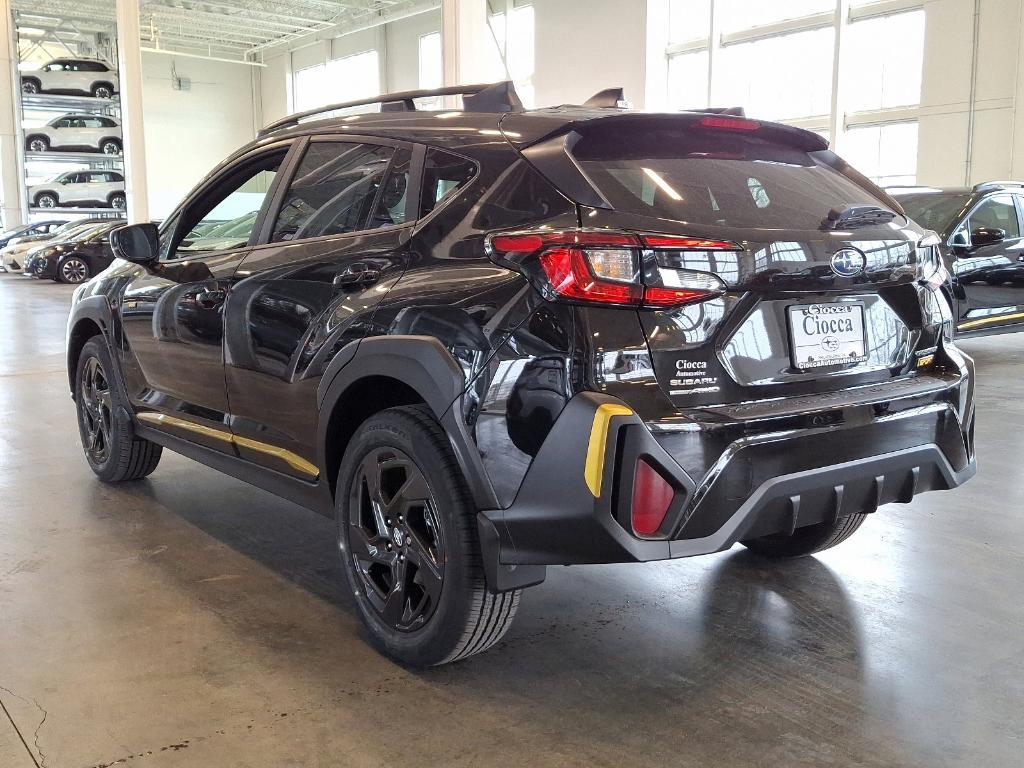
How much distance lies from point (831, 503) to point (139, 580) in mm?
2279

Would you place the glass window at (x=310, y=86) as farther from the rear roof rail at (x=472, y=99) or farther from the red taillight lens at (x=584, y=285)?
the red taillight lens at (x=584, y=285)

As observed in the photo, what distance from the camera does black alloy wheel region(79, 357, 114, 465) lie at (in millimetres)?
4465

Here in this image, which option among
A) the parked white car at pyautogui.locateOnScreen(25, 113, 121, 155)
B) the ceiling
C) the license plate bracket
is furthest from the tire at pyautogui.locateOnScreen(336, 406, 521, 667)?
the parked white car at pyautogui.locateOnScreen(25, 113, 121, 155)

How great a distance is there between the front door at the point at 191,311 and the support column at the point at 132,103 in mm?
15553

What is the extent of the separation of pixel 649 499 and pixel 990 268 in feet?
25.3

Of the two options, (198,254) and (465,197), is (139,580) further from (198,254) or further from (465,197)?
(465,197)

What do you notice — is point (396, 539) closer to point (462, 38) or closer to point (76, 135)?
point (462, 38)

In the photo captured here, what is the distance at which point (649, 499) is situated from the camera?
2.16 metres

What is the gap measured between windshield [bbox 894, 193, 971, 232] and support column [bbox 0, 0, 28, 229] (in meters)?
22.9

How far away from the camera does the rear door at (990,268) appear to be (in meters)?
8.53

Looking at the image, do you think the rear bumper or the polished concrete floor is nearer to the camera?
the rear bumper

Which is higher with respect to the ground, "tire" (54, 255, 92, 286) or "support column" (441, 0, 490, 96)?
"support column" (441, 0, 490, 96)

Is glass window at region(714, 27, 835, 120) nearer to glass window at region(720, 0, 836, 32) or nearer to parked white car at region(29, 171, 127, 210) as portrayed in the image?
glass window at region(720, 0, 836, 32)

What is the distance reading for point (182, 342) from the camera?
3.64 meters
